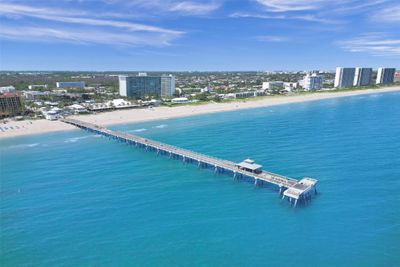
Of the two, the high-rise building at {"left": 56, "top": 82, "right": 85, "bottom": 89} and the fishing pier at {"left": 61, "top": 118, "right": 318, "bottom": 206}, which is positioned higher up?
the high-rise building at {"left": 56, "top": 82, "right": 85, "bottom": 89}

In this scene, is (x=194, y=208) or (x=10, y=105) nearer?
(x=194, y=208)

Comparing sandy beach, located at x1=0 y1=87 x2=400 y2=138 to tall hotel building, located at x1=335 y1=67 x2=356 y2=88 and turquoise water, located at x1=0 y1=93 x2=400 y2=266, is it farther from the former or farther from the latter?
tall hotel building, located at x1=335 y1=67 x2=356 y2=88

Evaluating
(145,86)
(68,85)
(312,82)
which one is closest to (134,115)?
(145,86)

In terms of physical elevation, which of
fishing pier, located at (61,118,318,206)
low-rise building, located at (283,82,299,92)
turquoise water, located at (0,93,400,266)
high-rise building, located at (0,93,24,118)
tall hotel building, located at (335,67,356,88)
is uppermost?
tall hotel building, located at (335,67,356,88)

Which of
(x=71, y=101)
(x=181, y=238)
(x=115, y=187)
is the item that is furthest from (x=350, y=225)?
(x=71, y=101)

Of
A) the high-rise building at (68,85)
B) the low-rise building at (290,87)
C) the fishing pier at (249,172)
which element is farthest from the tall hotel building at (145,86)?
the fishing pier at (249,172)

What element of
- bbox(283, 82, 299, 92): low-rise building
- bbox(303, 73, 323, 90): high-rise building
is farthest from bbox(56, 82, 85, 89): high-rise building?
bbox(303, 73, 323, 90): high-rise building

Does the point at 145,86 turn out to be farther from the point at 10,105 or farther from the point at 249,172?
the point at 249,172
